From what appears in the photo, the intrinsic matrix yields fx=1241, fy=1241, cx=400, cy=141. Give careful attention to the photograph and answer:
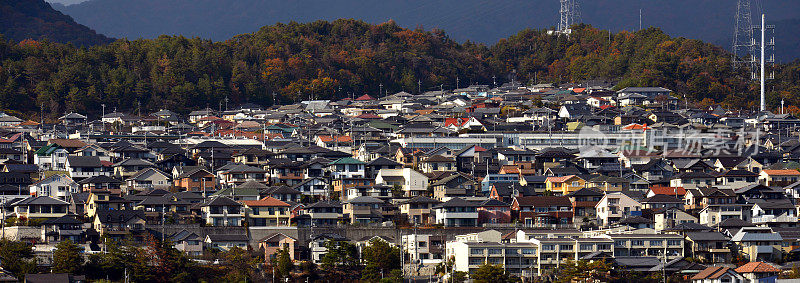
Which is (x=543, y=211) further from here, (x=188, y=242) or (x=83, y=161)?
(x=83, y=161)

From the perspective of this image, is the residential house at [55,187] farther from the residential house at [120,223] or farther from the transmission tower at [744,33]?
the transmission tower at [744,33]

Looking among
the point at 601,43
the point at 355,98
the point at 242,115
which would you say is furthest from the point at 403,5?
the point at 242,115

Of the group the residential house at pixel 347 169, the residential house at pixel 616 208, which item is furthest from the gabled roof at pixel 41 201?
the residential house at pixel 616 208

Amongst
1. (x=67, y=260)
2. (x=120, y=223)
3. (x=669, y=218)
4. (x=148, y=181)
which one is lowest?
(x=67, y=260)

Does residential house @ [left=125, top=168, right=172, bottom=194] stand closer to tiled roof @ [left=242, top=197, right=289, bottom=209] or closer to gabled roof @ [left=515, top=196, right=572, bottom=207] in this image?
tiled roof @ [left=242, top=197, right=289, bottom=209]

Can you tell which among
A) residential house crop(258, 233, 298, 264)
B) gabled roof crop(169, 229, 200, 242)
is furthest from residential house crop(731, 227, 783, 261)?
gabled roof crop(169, 229, 200, 242)

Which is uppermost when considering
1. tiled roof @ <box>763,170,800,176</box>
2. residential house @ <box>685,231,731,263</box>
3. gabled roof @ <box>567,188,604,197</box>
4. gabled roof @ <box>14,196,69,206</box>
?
tiled roof @ <box>763,170,800,176</box>

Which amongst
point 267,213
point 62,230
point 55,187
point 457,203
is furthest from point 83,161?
point 457,203
